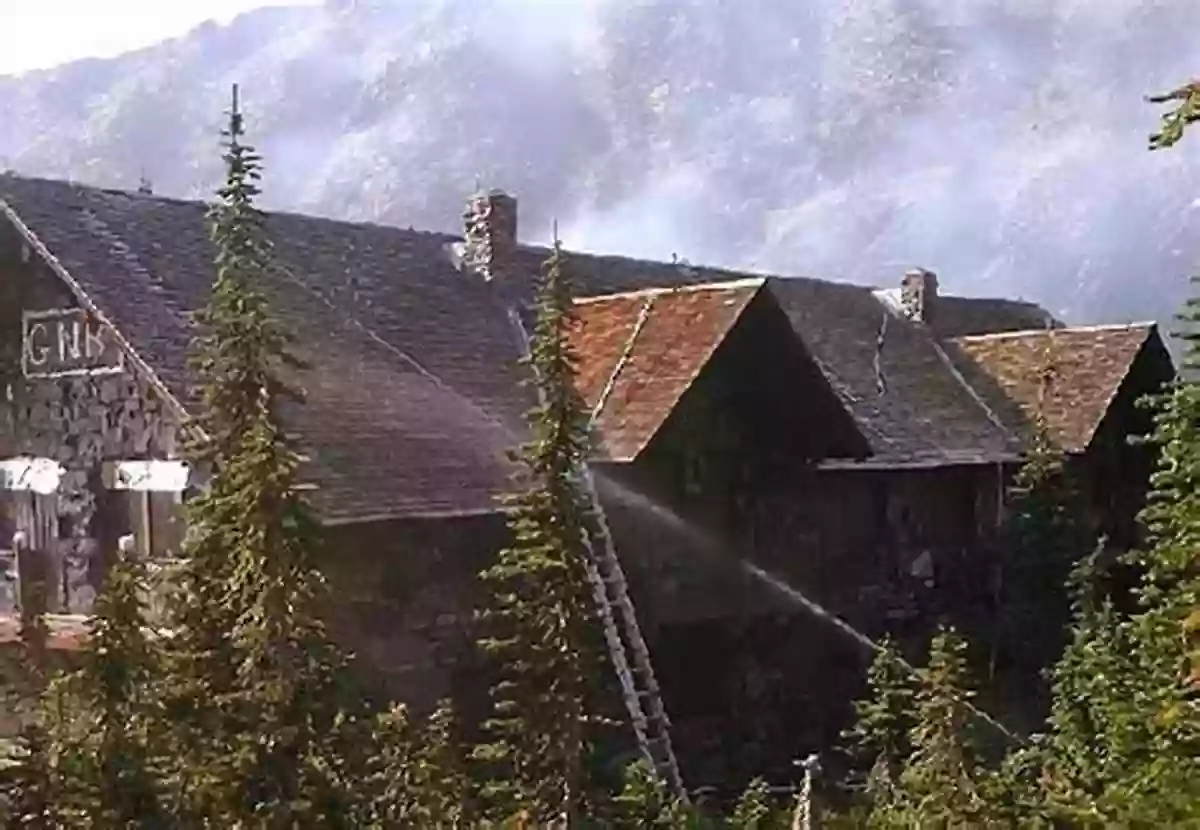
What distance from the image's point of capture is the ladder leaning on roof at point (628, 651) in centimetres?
1742

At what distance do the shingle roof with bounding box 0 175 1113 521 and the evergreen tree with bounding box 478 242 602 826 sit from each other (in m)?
3.29

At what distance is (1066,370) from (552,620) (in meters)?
16.9

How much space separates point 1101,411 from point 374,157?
227 feet

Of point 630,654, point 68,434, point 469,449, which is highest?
point 68,434

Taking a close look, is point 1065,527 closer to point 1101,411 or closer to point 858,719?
point 1101,411

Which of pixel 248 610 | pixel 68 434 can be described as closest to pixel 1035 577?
pixel 68 434

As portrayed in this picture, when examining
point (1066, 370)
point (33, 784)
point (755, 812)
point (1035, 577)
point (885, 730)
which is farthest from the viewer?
point (1066, 370)

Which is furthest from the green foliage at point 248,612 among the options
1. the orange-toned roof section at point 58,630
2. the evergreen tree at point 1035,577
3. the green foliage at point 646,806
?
the evergreen tree at point 1035,577

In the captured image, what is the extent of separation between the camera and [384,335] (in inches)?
771

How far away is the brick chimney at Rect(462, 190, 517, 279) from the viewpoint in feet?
73.0

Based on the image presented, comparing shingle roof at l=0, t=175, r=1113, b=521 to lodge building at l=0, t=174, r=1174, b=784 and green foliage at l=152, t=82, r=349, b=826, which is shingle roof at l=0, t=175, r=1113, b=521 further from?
green foliage at l=152, t=82, r=349, b=826

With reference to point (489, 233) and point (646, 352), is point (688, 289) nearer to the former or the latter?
point (646, 352)

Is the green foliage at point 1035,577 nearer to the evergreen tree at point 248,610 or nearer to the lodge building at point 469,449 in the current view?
the lodge building at point 469,449

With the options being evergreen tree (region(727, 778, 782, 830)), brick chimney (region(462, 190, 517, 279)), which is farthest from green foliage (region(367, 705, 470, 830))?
brick chimney (region(462, 190, 517, 279))
